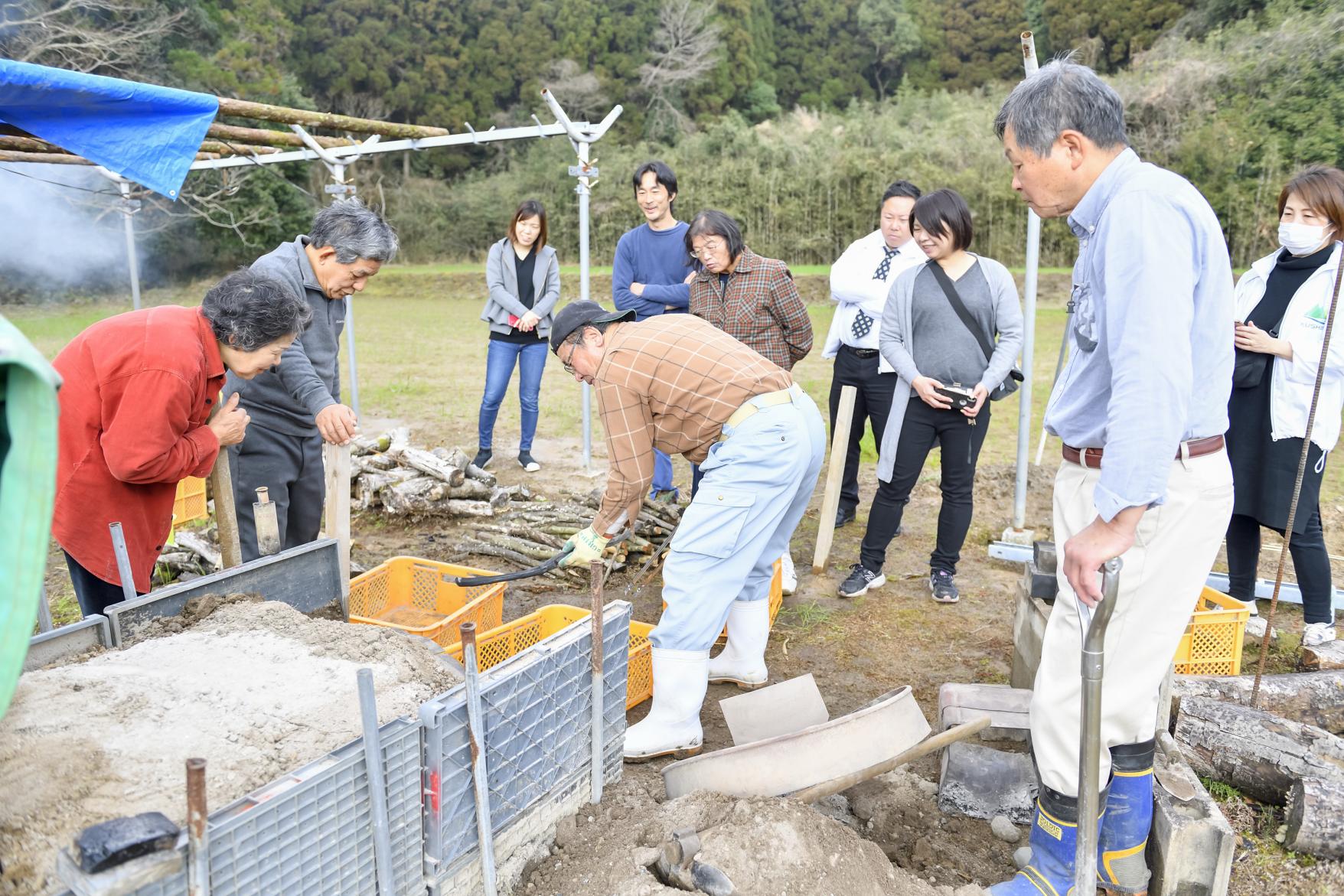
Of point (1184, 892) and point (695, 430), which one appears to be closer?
point (1184, 892)

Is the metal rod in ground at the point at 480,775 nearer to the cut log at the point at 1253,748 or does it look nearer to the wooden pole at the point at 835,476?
the cut log at the point at 1253,748

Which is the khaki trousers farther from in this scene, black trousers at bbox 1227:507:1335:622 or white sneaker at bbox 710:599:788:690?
black trousers at bbox 1227:507:1335:622

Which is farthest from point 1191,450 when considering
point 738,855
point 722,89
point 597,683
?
point 722,89

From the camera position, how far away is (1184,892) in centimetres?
239

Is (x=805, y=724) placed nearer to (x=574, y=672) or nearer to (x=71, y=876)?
(x=574, y=672)

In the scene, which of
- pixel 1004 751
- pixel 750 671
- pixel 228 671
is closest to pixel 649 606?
pixel 750 671

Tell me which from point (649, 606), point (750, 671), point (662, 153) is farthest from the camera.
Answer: point (662, 153)

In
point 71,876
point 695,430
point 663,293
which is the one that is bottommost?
point 71,876

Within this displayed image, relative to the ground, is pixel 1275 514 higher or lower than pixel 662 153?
lower

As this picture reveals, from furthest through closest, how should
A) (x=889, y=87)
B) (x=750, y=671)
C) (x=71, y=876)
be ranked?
(x=889, y=87), (x=750, y=671), (x=71, y=876)

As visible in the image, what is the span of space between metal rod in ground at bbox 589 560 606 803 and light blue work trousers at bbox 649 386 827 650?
46cm

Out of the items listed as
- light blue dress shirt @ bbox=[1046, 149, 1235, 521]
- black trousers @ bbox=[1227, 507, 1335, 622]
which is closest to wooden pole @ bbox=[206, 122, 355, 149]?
light blue dress shirt @ bbox=[1046, 149, 1235, 521]

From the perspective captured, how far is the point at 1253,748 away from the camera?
9.39 ft

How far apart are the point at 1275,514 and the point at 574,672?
3.12 meters
